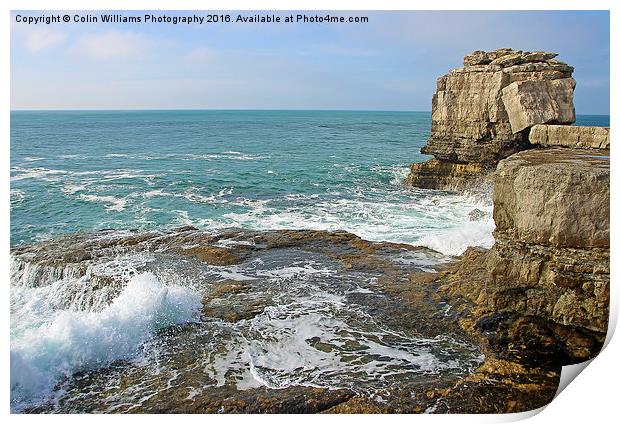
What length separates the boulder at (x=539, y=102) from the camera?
1869 cm

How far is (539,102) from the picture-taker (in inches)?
755

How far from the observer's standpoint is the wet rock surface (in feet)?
21.1

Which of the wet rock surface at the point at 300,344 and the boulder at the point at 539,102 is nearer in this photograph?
the wet rock surface at the point at 300,344

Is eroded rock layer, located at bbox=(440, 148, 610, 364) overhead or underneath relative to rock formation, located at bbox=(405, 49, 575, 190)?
underneath

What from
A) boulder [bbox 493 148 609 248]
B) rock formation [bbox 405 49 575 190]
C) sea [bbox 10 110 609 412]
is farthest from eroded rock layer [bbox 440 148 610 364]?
rock formation [bbox 405 49 575 190]

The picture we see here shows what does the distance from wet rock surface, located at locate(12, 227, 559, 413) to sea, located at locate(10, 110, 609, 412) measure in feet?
0.58

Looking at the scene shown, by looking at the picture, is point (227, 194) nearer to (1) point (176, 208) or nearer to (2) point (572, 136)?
(1) point (176, 208)

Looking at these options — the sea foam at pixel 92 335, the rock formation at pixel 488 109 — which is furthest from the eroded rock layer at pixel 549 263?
the rock formation at pixel 488 109

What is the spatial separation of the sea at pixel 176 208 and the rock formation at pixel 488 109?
5.14 ft

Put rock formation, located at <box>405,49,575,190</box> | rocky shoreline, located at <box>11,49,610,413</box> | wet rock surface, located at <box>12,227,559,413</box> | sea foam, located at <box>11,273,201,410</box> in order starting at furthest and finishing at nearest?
rock formation, located at <box>405,49,575,190</box>, sea foam, located at <box>11,273,201,410</box>, rocky shoreline, located at <box>11,49,610,413</box>, wet rock surface, located at <box>12,227,559,413</box>

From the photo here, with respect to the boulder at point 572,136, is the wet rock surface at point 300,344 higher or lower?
lower

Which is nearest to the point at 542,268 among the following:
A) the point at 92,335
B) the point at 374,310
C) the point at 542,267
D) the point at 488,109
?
the point at 542,267

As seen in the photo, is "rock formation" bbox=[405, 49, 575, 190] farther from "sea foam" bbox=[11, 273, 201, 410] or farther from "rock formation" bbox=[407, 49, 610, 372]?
"sea foam" bbox=[11, 273, 201, 410]

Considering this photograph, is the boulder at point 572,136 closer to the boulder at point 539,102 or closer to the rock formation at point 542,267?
the rock formation at point 542,267
